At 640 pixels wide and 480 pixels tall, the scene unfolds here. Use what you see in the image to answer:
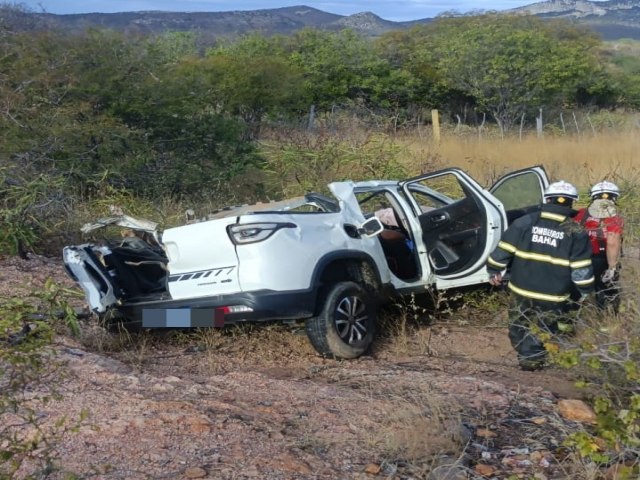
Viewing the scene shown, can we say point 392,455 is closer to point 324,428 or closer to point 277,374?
point 324,428

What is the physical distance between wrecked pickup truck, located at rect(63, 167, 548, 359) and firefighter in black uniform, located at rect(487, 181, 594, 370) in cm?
94

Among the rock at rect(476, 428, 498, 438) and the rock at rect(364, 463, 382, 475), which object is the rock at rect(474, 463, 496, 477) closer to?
the rock at rect(476, 428, 498, 438)

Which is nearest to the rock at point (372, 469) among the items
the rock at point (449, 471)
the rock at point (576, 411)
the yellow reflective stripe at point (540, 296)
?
the rock at point (449, 471)

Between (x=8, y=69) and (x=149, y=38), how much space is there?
3226mm

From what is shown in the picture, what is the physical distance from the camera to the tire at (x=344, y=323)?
6508 millimetres

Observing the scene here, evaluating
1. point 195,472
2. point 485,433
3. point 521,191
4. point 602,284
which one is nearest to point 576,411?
point 485,433

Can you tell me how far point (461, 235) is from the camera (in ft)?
25.5

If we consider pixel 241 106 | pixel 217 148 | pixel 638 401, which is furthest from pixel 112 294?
pixel 241 106

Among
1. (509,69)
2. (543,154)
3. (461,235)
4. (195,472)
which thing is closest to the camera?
(195,472)

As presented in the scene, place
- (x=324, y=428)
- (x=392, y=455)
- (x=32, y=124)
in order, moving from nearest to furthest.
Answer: (x=392, y=455) → (x=324, y=428) → (x=32, y=124)

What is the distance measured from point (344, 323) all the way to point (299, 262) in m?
0.63

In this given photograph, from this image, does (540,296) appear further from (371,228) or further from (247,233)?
(247,233)

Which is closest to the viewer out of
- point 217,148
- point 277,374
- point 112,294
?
point 277,374

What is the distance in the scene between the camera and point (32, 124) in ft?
37.0
